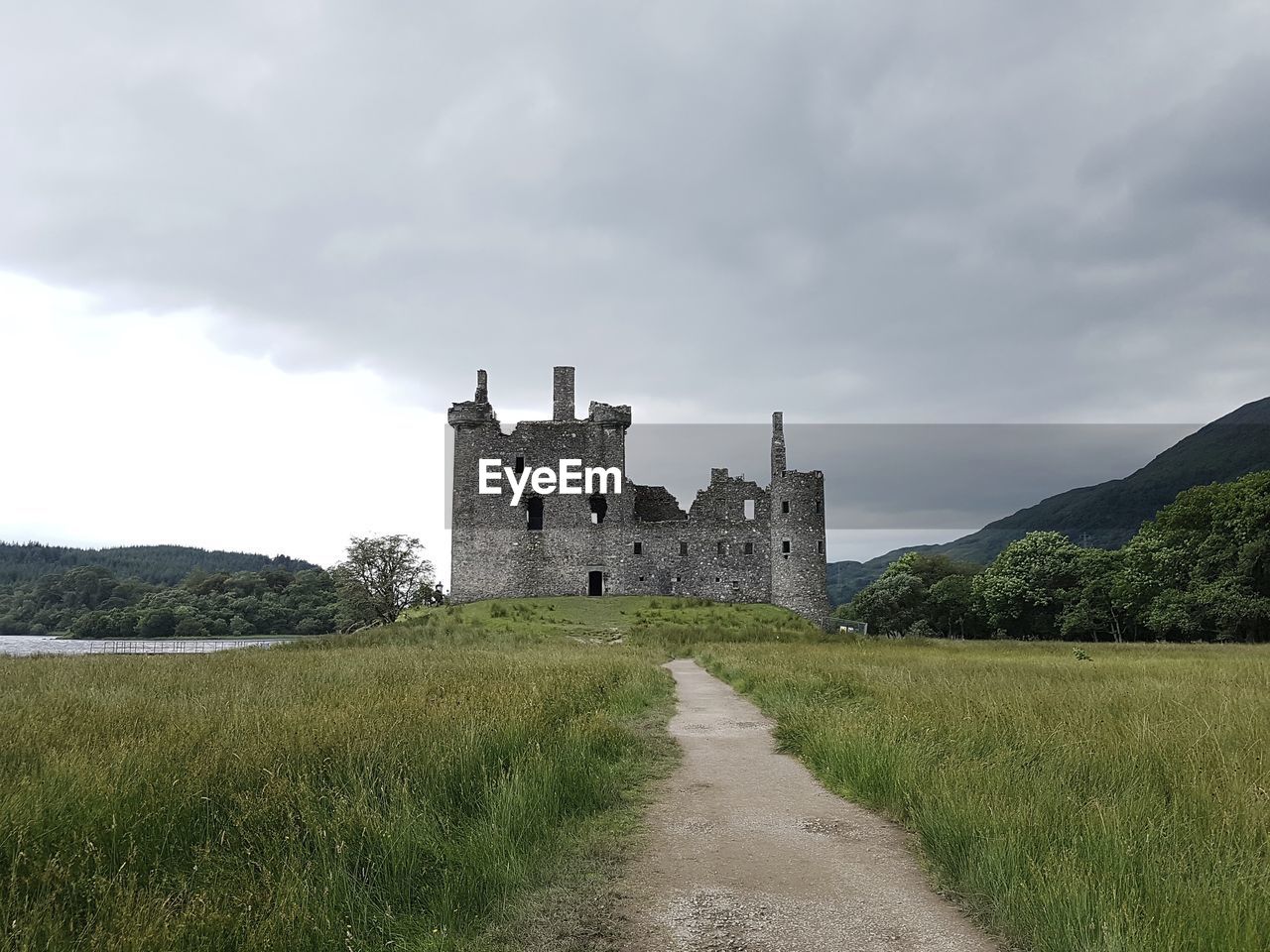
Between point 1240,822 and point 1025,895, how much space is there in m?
1.92

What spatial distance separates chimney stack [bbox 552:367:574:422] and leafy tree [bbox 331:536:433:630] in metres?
18.1

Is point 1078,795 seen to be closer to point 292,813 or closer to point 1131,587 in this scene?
point 292,813

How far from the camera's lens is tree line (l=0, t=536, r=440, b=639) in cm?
5694

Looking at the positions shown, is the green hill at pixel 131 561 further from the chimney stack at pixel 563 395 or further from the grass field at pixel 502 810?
the grass field at pixel 502 810

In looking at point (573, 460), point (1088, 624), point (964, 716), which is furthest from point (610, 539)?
point (964, 716)

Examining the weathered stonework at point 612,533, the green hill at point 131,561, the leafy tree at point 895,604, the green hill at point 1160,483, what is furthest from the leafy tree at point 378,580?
the green hill at point 1160,483

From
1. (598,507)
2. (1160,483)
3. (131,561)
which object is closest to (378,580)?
(598,507)

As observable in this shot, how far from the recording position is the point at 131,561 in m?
159

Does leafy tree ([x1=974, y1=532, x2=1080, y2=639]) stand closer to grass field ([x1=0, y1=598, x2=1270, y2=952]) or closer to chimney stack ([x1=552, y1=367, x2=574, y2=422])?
chimney stack ([x1=552, y1=367, x2=574, y2=422])

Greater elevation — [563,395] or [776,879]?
[563,395]

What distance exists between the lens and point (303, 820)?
4.69 metres

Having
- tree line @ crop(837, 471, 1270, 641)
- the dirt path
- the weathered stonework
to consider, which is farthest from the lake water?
tree line @ crop(837, 471, 1270, 641)

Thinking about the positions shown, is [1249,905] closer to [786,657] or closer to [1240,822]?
[1240,822]

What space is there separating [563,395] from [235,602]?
45.8 meters
